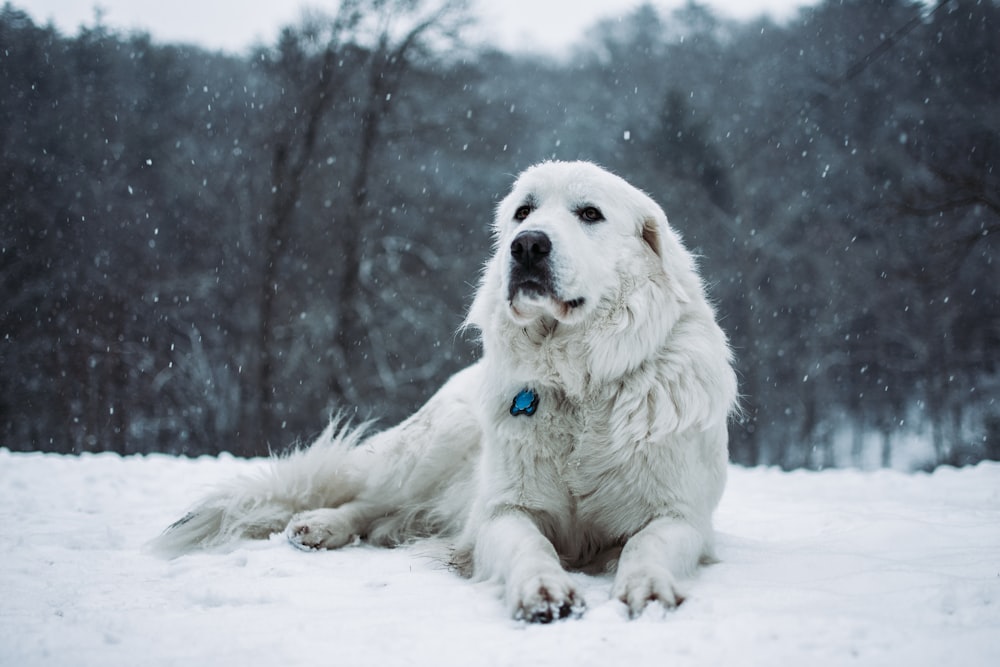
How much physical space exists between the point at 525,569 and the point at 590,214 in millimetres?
1569

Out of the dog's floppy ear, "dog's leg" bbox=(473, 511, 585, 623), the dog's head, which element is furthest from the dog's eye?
"dog's leg" bbox=(473, 511, 585, 623)

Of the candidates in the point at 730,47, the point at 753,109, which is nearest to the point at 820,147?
the point at 753,109

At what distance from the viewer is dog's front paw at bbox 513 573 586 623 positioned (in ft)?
6.31

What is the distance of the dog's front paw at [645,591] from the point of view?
6.40 ft

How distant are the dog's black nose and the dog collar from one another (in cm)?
53

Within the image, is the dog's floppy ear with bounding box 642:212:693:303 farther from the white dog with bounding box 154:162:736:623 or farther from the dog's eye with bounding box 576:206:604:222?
the dog's eye with bounding box 576:206:604:222

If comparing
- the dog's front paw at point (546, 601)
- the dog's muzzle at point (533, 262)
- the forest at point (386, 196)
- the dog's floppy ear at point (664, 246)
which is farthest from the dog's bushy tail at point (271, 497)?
the forest at point (386, 196)

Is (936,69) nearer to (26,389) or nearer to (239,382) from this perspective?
(239,382)

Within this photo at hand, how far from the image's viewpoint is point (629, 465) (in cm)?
258

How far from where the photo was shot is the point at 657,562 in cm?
217

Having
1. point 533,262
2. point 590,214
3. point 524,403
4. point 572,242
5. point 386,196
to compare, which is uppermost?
point 386,196

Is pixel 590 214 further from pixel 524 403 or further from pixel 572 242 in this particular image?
pixel 524 403

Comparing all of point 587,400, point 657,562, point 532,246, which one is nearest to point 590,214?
point 532,246

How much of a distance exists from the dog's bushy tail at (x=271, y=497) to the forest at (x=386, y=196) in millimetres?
8396
